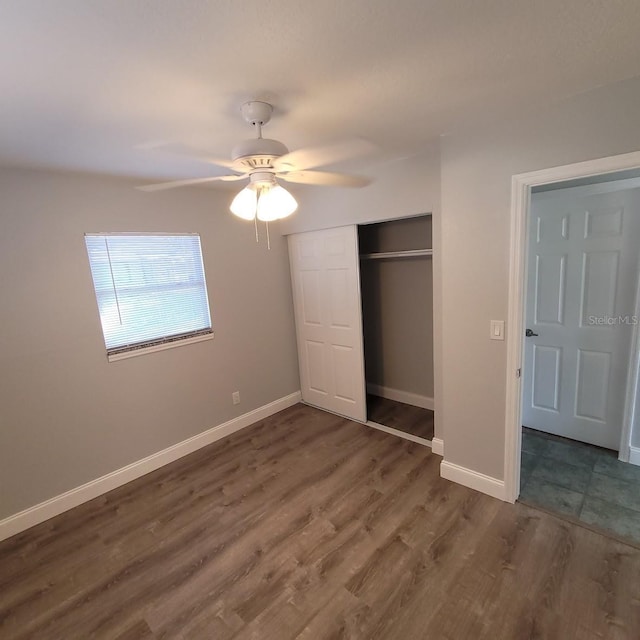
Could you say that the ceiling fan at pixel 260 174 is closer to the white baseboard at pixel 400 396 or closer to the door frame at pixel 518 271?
the door frame at pixel 518 271

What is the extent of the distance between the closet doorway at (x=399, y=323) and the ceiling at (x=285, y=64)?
1599mm

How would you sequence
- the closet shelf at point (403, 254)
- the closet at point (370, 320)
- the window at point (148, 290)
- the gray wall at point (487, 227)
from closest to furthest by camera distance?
the gray wall at point (487, 227) < the window at point (148, 290) < the closet shelf at point (403, 254) < the closet at point (370, 320)

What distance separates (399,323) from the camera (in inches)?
149

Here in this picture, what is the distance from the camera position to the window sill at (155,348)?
263cm

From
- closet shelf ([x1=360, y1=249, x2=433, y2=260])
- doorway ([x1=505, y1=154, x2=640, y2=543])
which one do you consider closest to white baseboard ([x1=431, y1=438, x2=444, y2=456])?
doorway ([x1=505, y1=154, x2=640, y2=543])

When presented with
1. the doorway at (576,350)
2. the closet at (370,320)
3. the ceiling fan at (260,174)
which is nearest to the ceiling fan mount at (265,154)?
the ceiling fan at (260,174)

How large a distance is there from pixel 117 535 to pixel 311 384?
217 centimetres

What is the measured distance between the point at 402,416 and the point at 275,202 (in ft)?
8.98

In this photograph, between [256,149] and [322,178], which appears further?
[322,178]

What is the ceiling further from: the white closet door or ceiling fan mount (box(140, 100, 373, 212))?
the white closet door

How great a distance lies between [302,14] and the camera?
1027mm

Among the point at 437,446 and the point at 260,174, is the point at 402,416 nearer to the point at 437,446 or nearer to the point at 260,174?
the point at 437,446

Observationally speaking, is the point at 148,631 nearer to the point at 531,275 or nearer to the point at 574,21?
the point at 574,21

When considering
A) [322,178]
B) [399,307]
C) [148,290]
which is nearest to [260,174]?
[322,178]
